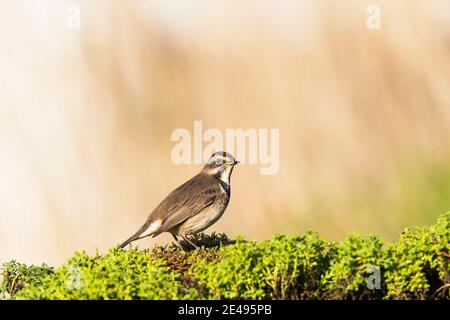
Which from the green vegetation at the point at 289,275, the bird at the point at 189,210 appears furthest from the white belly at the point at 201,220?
the green vegetation at the point at 289,275

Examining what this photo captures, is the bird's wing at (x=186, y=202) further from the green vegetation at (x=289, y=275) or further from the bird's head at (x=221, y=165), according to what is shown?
the green vegetation at (x=289, y=275)

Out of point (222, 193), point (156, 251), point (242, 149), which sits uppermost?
point (242, 149)

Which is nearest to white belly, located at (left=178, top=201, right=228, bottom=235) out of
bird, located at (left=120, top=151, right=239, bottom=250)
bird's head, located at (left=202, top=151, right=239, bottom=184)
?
bird, located at (left=120, top=151, right=239, bottom=250)

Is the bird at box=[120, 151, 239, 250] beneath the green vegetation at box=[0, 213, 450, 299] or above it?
above

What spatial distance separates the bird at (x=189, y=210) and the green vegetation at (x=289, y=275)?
5.77ft

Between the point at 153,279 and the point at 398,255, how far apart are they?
5.16ft

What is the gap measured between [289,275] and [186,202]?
2.38 m

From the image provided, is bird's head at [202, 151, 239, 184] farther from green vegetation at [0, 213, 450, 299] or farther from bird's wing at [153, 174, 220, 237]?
green vegetation at [0, 213, 450, 299]

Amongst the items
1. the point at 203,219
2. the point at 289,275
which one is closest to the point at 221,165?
the point at 203,219

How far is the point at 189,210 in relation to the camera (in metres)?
6.66

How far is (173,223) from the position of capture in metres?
6.55

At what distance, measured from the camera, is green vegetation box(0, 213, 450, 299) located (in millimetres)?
4285
